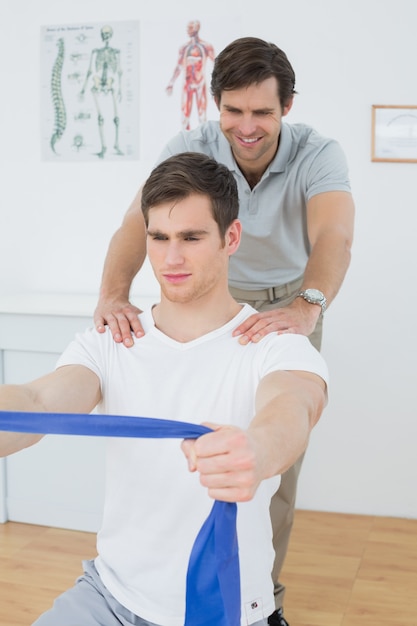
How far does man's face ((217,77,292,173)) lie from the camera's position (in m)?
2.18

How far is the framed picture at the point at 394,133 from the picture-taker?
3.43m

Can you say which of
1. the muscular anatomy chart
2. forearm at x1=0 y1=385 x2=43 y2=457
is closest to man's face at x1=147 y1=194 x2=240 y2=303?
forearm at x1=0 y1=385 x2=43 y2=457

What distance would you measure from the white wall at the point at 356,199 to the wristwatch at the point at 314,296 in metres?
1.47

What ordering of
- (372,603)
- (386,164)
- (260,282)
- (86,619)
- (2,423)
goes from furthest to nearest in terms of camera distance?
1. (386,164)
2. (372,603)
3. (260,282)
4. (86,619)
5. (2,423)

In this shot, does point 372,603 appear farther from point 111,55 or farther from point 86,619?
point 111,55

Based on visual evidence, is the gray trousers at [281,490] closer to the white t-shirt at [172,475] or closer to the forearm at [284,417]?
the white t-shirt at [172,475]

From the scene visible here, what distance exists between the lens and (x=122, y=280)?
7.50ft

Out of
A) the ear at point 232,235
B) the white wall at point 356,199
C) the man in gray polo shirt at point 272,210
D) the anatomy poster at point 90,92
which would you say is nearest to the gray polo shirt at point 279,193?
the man in gray polo shirt at point 272,210

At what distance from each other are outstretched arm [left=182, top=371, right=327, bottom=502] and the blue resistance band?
7 centimetres

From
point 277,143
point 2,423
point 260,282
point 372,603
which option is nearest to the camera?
point 2,423

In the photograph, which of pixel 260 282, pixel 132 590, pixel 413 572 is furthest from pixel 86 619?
pixel 413 572

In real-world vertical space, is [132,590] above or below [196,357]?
below

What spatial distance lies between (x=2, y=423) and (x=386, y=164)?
246cm

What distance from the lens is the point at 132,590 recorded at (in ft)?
5.30
